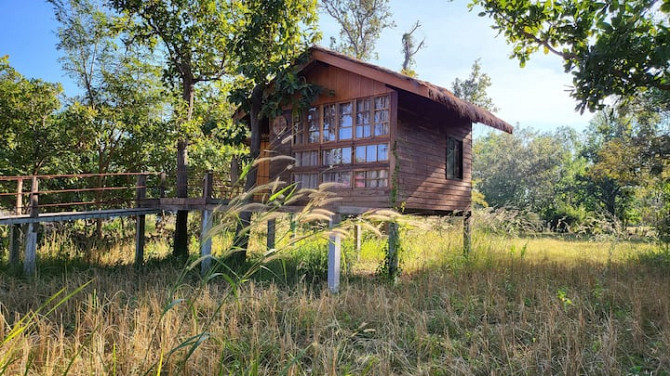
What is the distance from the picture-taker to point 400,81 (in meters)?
8.54

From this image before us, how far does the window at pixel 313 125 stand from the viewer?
1041 cm

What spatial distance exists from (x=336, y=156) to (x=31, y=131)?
1046 cm

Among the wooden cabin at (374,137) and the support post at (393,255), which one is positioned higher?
the wooden cabin at (374,137)

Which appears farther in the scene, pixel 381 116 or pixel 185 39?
pixel 185 39

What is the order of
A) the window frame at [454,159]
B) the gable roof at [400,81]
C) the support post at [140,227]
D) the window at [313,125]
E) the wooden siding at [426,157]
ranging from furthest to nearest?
the support post at [140,227], the window frame at [454,159], the window at [313,125], the wooden siding at [426,157], the gable roof at [400,81]

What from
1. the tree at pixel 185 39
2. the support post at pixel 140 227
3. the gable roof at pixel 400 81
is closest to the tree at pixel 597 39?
the gable roof at pixel 400 81

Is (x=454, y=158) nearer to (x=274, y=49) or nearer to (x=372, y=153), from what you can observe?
(x=372, y=153)

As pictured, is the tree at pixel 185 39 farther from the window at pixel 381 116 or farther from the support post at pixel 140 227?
the window at pixel 381 116

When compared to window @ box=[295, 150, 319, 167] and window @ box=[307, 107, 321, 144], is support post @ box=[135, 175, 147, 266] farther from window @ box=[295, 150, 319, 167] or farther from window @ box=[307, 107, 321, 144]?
window @ box=[307, 107, 321, 144]

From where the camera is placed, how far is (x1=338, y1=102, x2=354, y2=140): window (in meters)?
9.83

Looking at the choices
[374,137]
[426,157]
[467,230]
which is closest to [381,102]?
[374,137]

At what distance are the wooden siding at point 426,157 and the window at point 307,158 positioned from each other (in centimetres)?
213

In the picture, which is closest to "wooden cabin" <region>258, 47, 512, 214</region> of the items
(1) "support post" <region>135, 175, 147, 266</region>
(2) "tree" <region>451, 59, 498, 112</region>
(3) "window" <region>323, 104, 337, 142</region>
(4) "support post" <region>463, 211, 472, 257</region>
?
(3) "window" <region>323, 104, 337, 142</region>

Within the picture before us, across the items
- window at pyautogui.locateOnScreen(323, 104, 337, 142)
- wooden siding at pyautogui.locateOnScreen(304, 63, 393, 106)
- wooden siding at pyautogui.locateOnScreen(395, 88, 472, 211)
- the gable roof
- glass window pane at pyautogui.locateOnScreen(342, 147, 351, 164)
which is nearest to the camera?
the gable roof
